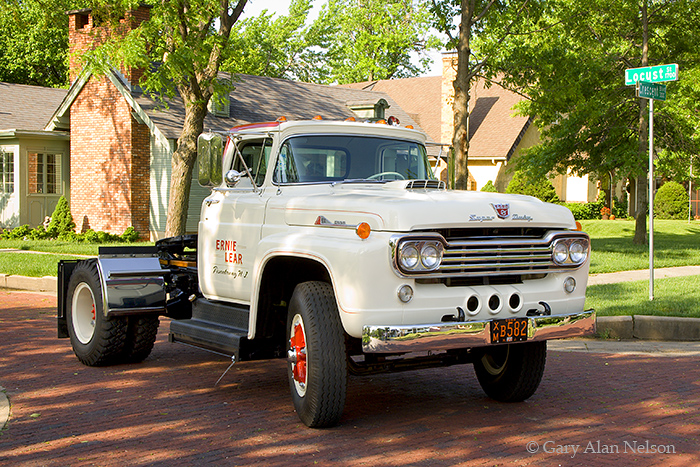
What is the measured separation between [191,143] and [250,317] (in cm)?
1358

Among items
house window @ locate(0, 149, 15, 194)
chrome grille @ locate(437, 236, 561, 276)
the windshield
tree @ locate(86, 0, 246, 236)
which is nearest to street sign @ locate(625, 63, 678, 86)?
the windshield

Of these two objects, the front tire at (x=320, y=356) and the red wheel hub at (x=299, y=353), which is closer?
the front tire at (x=320, y=356)

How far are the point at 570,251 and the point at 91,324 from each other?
4949mm

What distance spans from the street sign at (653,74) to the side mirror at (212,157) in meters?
6.70

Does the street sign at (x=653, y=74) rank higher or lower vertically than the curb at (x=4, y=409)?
higher

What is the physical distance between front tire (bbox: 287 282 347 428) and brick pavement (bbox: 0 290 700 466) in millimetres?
177

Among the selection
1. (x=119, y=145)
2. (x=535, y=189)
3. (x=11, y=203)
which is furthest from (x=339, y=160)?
(x=535, y=189)

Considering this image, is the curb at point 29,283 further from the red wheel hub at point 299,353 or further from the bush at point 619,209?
the bush at point 619,209

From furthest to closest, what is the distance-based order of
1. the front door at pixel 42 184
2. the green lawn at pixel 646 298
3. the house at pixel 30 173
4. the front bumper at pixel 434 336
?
the front door at pixel 42 184 → the house at pixel 30 173 → the green lawn at pixel 646 298 → the front bumper at pixel 434 336

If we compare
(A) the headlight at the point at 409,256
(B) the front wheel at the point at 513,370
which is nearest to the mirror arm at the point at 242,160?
(A) the headlight at the point at 409,256

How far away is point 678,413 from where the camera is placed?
6262mm

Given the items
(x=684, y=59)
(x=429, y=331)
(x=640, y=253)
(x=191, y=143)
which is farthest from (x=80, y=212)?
(x=429, y=331)

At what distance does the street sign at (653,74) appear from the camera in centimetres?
1091

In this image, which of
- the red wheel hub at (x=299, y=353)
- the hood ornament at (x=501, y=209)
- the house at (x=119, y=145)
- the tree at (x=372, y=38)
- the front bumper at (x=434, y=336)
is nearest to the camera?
the front bumper at (x=434, y=336)
